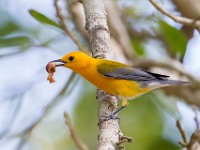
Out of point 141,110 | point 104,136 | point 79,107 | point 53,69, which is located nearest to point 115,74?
point 53,69

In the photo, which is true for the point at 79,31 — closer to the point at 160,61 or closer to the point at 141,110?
the point at 160,61

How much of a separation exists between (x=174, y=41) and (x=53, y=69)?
37.4 inches

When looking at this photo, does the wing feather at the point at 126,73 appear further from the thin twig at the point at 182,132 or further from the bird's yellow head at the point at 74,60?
the thin twig at the point at 182,132

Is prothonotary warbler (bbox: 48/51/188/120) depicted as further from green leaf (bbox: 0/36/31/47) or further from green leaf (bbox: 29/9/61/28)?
green leaf (bbox: 0/36/31/47)

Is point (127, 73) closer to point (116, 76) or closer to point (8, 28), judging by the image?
point (116, 76)

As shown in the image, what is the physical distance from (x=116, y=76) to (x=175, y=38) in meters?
0.75

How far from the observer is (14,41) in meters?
3.26

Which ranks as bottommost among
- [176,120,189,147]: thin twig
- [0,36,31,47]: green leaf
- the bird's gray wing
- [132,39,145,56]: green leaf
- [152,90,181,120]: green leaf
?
[176,120,189,147]: thin twig

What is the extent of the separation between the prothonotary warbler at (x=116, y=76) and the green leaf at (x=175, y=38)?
64 centimetres

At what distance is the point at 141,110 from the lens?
389cm

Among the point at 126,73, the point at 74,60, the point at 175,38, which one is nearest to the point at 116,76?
the point at 126,73

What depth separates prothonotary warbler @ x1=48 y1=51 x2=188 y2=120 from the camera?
2.68 metres

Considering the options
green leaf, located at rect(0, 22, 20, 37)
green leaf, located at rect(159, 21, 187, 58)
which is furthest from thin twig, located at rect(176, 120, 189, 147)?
green leaf, located at rect(0, 22, 20, 37)

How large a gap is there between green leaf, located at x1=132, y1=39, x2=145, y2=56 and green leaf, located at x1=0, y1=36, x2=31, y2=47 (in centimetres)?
81
